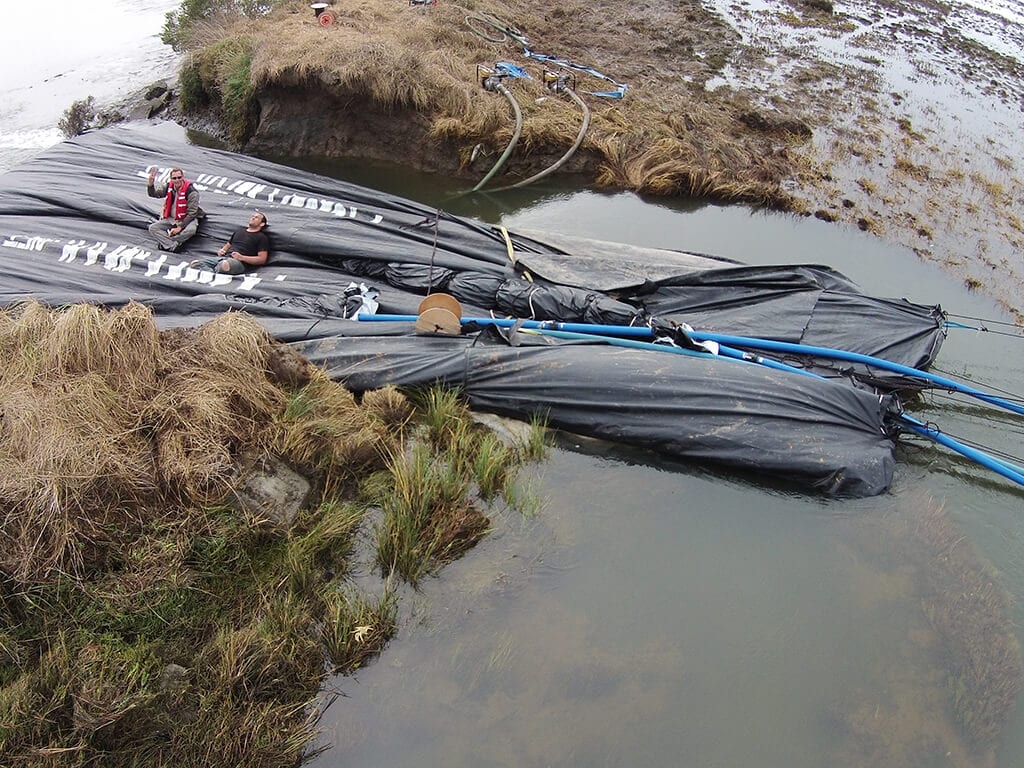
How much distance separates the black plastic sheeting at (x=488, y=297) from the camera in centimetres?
504

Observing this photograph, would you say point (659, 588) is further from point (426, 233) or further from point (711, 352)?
point (426, 233)

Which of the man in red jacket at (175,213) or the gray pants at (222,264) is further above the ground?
the man in red jacket at (175,213)

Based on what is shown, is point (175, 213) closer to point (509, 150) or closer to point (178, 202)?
point (178, 202)

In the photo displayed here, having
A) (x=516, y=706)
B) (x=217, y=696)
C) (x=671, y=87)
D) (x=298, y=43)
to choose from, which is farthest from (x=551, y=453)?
(x=671, y=87)

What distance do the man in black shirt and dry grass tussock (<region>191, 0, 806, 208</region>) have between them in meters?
3.87

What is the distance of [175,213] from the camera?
7.34 m

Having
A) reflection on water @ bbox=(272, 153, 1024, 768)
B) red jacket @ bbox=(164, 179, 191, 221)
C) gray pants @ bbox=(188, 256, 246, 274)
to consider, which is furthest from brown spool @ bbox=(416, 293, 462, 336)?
red jacket @ bbox=(164, 179, 191, 221)

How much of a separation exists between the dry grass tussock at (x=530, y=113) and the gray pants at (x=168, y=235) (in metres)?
3.99

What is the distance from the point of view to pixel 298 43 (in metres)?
10.3

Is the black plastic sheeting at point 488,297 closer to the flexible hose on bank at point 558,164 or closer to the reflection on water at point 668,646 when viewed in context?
the reflection on water at point 668,646

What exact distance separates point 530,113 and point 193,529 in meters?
8.52

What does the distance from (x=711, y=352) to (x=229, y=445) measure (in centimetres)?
370

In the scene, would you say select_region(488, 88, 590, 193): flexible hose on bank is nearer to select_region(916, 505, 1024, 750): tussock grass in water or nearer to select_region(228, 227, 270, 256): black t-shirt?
select_region(228, 227, 270, 256): black t-shirt

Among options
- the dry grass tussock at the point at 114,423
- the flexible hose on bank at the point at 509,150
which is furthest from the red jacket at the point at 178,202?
the flexible hose on bank at the point at 509,150
